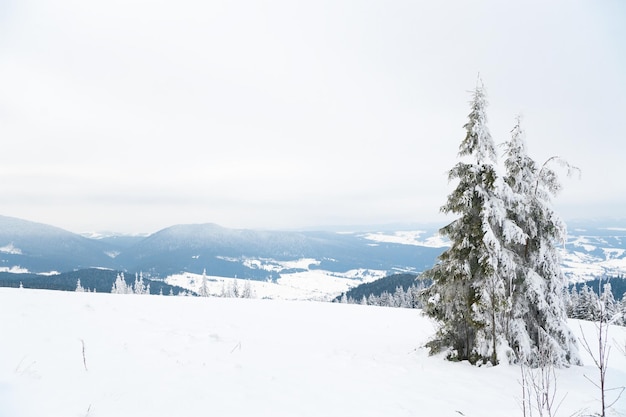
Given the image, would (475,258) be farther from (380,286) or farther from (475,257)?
(380,286)

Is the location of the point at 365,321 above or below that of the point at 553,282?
below

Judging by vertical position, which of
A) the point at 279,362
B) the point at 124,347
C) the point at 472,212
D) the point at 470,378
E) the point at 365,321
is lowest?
the point at 365,321

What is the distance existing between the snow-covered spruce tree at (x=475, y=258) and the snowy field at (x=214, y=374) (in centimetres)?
105

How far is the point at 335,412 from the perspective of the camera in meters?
5.88

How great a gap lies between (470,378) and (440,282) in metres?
3.09

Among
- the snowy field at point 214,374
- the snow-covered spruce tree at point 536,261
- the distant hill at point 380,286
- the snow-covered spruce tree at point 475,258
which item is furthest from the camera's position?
the distant hill at point 380,286

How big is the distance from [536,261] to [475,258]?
310cm

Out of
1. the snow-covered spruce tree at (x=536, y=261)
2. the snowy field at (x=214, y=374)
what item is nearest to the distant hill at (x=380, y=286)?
the snow-covered spruce tree at (x=536, y=261)

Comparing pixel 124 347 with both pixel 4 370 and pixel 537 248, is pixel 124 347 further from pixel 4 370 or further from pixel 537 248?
pixel 537 248

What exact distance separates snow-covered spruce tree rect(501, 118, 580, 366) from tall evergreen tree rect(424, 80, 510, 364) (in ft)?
3.10

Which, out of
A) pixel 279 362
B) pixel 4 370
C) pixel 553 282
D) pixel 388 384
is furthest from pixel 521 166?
pixel 4 370

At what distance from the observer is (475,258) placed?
1098 cm

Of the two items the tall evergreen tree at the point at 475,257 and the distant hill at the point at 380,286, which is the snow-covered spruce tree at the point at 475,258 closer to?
the tall evergreen tree at the point at 475,257

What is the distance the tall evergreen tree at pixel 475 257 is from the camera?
10.6m
